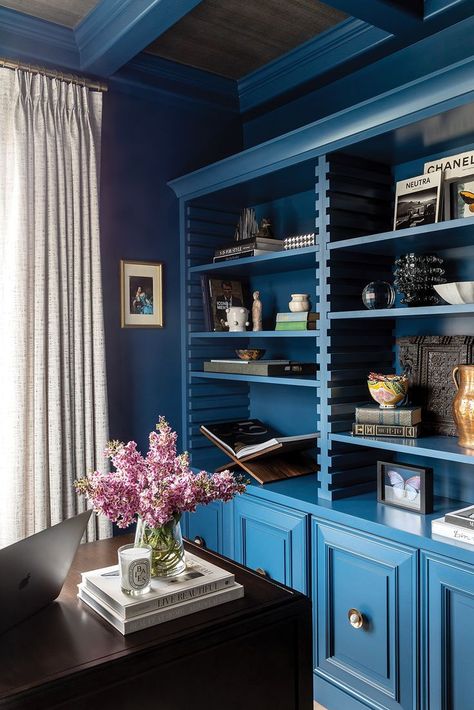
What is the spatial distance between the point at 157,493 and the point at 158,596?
0.73 feet

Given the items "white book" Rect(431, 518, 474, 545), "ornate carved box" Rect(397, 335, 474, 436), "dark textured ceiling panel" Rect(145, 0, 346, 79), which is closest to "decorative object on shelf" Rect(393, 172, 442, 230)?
"ornate carved box" Rect(397, 335, 474, 436)

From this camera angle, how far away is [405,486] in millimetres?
2287

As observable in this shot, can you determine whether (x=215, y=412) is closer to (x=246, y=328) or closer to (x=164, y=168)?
(x=246, y=328)

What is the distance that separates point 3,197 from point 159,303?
2.93ft

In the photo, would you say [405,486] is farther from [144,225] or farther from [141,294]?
[144,225]

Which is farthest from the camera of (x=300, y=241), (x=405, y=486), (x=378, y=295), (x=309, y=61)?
(x=309, y=61)

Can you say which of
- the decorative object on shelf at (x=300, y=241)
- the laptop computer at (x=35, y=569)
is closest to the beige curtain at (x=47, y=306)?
the decorative object on shelf at (x=300, y=241)

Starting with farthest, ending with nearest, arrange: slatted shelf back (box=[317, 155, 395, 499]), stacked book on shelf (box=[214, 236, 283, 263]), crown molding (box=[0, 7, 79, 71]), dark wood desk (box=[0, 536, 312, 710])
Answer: stacked book on shelf (box=[214, 236, 283, 263]) < crown molding (box=[0, 7, 79, 71]) < slatted shelf back (box=[317, 155, 395, 499]) < dark wood desk (box=[0, 536, 312, 710])

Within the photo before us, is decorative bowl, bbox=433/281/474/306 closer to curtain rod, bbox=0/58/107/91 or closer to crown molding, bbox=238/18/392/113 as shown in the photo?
crown molding, bbox=238/18/392/113


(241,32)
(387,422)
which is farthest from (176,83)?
(387,422)

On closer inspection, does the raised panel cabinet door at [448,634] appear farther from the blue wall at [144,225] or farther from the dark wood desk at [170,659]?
the blue wall at [144,225]

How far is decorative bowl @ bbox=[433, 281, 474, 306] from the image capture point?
204 centimetres

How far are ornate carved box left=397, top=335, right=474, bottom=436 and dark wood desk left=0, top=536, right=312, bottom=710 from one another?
1114mm

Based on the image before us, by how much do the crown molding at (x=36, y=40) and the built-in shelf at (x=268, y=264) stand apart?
1114 millimetres
